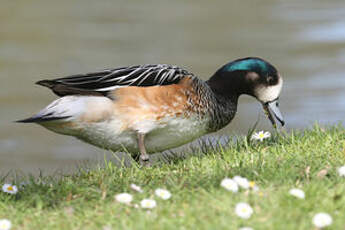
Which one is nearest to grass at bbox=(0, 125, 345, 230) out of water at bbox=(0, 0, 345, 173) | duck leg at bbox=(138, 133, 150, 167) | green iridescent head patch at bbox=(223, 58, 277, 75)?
duck leg at bbox=(138, 133, 150, 167)

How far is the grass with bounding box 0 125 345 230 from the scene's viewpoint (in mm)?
3291

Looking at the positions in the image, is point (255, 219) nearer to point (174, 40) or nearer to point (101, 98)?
point (101, 98)

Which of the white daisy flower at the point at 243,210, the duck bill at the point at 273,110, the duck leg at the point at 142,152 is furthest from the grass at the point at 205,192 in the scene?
the duck bill at the point at 273,110

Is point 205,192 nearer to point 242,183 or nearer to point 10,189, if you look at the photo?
point 242,183

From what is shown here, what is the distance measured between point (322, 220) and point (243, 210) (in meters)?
0.35

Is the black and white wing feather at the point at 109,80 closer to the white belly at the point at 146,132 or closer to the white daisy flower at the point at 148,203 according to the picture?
the white belly at the point at 146,132

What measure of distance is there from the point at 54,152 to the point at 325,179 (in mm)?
5252

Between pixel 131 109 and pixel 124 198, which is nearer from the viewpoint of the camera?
pixel 124 198

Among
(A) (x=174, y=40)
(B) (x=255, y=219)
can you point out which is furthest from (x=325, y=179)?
(A) (x=174, y=40)

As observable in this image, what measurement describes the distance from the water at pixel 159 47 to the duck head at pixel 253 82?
8.57 ft

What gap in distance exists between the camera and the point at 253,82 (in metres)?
5.60

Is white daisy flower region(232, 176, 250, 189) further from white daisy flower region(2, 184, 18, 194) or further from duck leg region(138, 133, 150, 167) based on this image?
duck leg region(138, 133, 150, 167)

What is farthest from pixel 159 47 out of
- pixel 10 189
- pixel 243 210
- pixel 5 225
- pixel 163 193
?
pixel 243 210

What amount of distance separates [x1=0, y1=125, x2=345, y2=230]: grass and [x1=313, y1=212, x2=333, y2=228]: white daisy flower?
0.05 m
